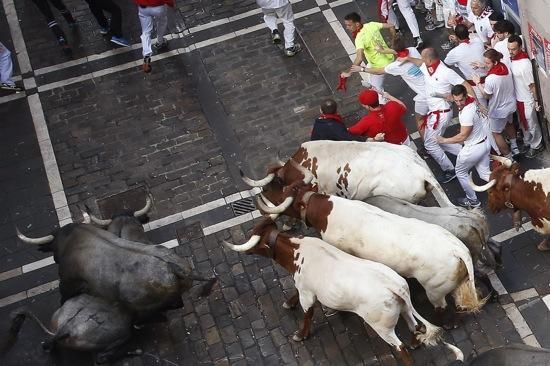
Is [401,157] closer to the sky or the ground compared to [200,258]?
Result: closer to the sky

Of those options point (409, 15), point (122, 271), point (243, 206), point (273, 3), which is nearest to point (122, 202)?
point (243, 206)

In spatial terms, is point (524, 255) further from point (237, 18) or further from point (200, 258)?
point (237, 18)

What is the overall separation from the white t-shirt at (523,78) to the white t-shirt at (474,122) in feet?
3.00

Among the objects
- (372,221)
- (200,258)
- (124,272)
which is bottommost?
(200,258)

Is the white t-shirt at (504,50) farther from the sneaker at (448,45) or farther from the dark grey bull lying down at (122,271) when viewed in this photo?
the dark grey bull lying down at (122,271)

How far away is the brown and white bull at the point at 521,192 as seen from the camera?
11.7 m

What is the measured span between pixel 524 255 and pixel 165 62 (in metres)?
8.19

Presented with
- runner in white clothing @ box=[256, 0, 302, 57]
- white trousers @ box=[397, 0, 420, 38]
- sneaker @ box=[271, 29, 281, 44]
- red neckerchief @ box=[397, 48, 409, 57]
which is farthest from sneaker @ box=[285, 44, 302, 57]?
red neckerchief @ box=[397, 48, 409, 57]

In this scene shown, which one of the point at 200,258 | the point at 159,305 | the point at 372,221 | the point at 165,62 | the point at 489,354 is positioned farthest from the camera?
the point at 165,62

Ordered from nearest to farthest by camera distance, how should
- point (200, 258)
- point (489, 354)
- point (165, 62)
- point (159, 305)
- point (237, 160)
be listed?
1. point (489, 354)
2. point (159, 305)
3. point (200, 258)
4. point (237, 160)
5. point (165, 62)

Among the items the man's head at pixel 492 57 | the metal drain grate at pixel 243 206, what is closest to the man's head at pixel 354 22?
the man's head at pixel 492 57

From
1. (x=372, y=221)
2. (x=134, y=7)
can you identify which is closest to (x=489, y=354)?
(x=372, y=221)

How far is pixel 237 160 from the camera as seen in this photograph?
49.0 feet

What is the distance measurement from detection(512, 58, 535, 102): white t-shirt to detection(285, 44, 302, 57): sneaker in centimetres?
478
